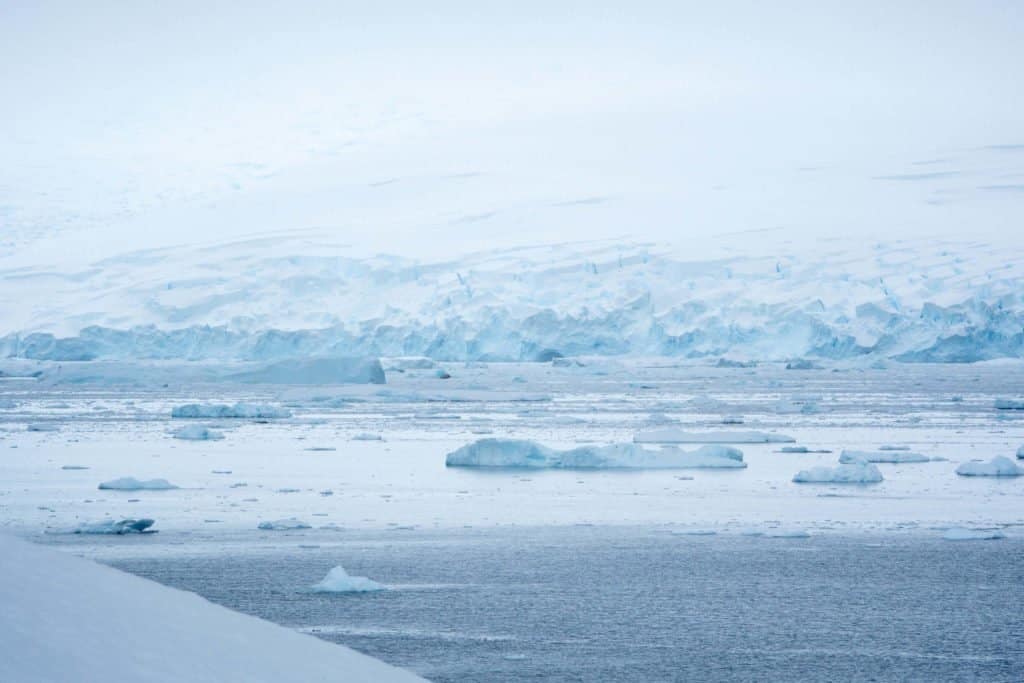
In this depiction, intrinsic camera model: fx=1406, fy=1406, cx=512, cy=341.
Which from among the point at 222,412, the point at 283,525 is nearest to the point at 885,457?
the point at 283,525

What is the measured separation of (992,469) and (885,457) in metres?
0.98

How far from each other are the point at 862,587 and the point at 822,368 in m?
28.0

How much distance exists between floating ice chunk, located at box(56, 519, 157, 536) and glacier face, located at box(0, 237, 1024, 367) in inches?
909

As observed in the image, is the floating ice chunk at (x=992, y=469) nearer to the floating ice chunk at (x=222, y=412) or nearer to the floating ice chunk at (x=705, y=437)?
the floating ice chunk at (x=705, y=437)

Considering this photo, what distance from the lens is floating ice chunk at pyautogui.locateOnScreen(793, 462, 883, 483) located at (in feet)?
30.0

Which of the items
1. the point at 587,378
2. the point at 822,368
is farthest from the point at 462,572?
the point at 822,368

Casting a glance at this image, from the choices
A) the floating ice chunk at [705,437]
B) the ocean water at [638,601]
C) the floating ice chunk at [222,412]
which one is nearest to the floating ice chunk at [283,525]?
the ocean water at [638,601]

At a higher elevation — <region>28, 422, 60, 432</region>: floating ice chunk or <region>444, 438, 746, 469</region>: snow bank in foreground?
<region>28, 422, 60, 432</region>: floating ice chunk

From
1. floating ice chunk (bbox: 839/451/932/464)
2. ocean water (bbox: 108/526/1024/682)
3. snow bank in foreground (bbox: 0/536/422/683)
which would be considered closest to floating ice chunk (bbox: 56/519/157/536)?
ocean water (bbox: 108/526/1024/682)

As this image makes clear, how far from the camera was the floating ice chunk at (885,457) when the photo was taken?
1021 centimetres

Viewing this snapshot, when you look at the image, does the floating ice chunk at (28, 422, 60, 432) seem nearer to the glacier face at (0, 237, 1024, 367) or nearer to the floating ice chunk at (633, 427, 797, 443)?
the floating ice chunk at (633, 427, 797, 443)

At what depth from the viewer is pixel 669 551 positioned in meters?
6.33

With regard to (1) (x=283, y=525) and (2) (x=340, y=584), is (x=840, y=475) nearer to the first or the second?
(1) (x=283, y=525)

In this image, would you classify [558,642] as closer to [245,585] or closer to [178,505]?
[245,585]
